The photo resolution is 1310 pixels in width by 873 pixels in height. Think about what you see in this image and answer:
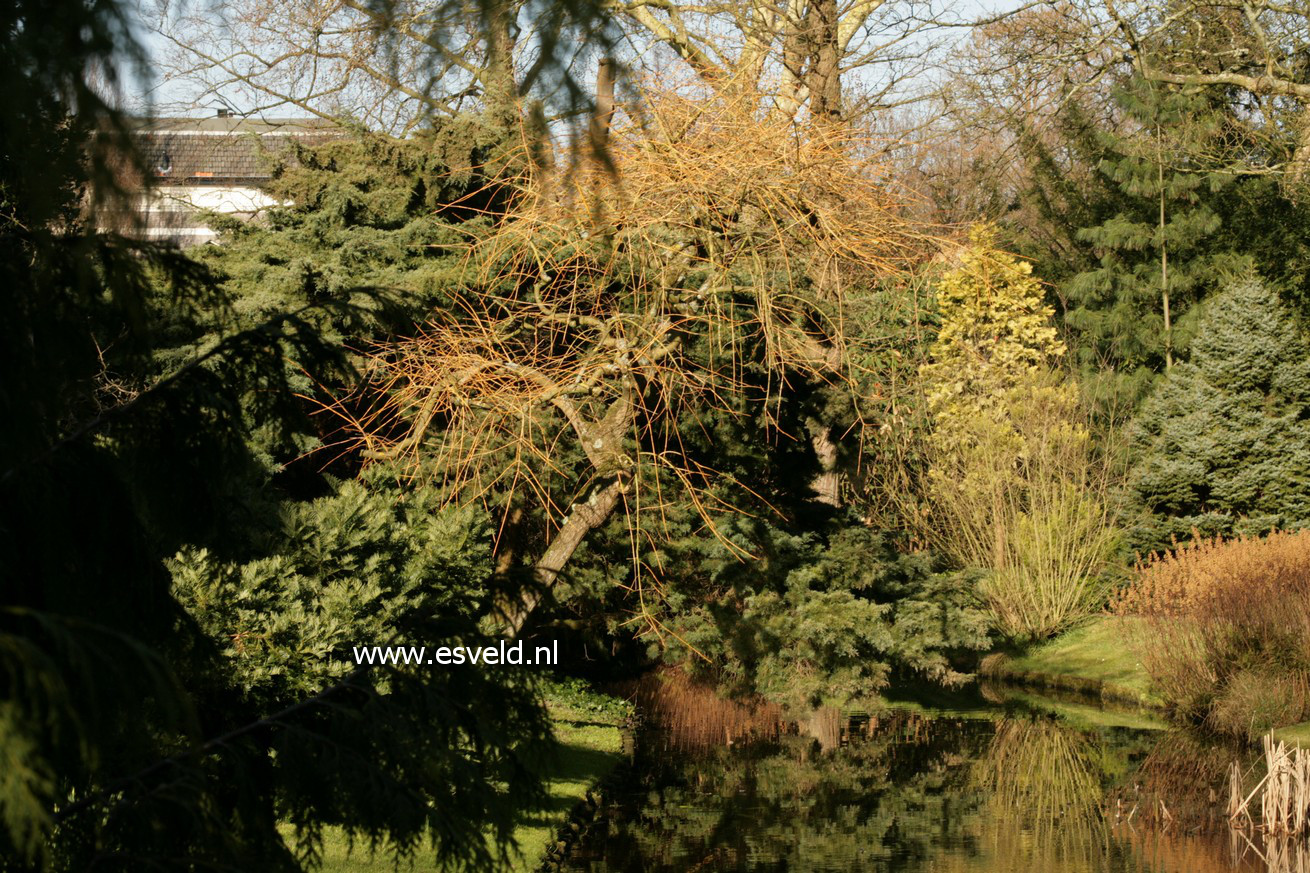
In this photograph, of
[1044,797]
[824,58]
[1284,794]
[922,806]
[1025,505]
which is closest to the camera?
[1284,794]

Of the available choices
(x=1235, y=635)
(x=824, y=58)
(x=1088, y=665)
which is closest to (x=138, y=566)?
(x=824, y=58)

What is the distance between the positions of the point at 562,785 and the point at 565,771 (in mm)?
313

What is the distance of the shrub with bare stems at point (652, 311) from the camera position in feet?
25.1

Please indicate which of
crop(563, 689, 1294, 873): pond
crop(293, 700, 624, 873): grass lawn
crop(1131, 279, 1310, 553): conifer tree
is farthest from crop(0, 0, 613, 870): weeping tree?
crop(1131, 279, 1310, 553): conifer tree

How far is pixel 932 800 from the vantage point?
8.69 m

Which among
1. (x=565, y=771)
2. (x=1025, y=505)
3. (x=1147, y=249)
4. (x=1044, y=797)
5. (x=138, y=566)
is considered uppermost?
(x=1147, y=249)

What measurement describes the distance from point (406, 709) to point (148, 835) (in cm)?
61

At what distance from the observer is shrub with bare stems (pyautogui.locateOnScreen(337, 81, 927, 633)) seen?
7664mm

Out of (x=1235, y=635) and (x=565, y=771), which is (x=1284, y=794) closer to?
(x=1235, y=635)

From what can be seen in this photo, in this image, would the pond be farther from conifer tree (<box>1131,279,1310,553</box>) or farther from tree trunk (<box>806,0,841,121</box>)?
tree trunk (<box>806,0,841,121</box>)

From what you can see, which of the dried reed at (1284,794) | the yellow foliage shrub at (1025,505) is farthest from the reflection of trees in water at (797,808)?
the yellow foliage shrub at (1025,505)

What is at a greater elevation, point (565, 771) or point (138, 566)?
point (138, 566)

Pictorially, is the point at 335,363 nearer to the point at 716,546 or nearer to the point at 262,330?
the point at 262,330

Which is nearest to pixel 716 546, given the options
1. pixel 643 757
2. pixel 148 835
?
pixel 643 757
